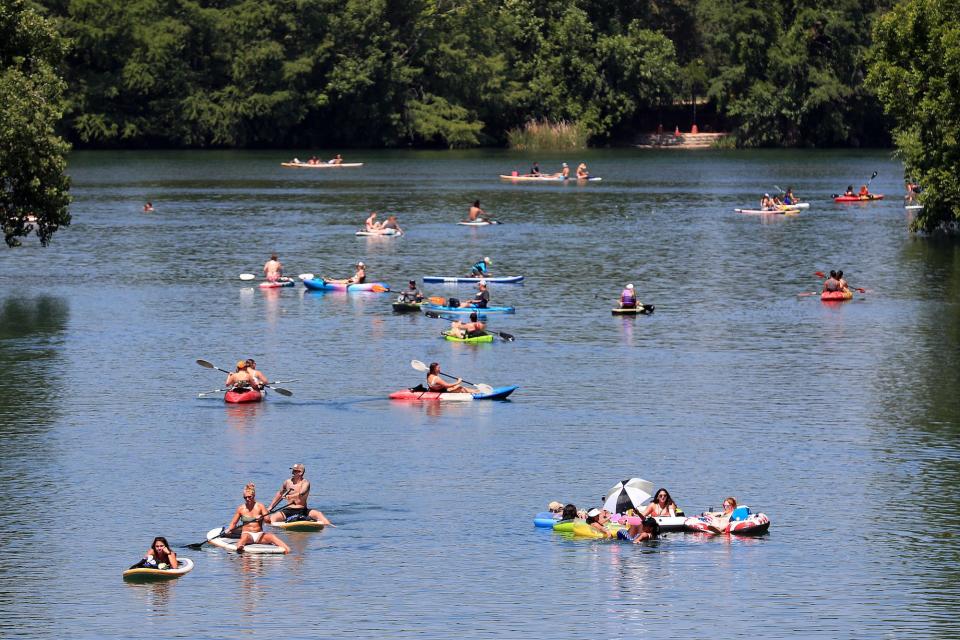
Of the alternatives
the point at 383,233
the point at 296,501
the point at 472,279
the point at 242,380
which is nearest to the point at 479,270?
the point at 472,279

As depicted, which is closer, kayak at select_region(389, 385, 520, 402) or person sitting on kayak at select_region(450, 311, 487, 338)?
kayak at select_region(389, 385, 520, 402)

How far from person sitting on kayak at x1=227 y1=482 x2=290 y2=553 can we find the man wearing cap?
1146mm

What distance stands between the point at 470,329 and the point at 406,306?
7469 mm

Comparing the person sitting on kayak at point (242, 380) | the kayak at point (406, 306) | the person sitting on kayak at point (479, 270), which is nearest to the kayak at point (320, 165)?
the person sitting on kayak at point (479, 270)

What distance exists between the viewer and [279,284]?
76125 millimetres

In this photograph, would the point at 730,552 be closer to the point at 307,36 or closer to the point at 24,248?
the point at 24,248

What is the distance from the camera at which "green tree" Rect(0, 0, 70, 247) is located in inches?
2613

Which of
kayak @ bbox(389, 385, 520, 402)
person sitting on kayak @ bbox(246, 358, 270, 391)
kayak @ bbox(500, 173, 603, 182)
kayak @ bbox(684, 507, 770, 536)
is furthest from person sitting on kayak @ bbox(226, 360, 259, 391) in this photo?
kayak @ bbox(500, 173, 603, 182)

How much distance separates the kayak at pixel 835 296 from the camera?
71.3 m

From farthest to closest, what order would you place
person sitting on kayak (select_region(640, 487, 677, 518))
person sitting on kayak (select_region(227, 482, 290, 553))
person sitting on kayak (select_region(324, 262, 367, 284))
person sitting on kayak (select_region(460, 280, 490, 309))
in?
person sitting on kayak (select_region(324, 262, 367, 284)) → person sitting on kayak (select_region(460, 280, 490, 309)) → person sitting on kayak (select_region(640, 487, 677, 518)) → person sitting on kayak (select_region(227, 482, 290, 553))

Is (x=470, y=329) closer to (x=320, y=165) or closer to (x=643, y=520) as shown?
(x=643, y=520)

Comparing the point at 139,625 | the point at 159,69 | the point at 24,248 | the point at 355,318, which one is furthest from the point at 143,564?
the point at 159,69

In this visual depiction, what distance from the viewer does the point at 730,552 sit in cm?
3678

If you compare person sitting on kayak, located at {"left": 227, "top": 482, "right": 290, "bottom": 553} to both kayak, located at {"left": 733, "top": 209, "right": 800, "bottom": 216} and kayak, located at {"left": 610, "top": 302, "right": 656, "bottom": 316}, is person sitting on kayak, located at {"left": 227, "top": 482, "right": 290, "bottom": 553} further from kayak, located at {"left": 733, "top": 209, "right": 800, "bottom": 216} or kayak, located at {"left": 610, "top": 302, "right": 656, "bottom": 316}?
kayak, located at {"left": 733, "top": 209, "right": 800, "bottom": 216}
